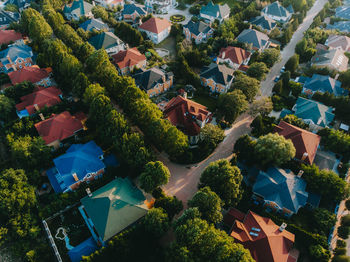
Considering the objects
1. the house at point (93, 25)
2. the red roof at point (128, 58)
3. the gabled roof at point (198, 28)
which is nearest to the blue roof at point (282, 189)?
the red roof at point (128, 58)

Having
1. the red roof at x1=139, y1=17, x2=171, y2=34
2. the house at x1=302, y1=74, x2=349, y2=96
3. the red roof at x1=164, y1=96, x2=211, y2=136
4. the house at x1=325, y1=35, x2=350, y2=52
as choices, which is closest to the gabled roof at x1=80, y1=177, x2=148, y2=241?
the red roof at x1=164, y1=96, x2=211, y2=136

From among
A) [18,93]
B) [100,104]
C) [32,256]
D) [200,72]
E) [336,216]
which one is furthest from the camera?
[200,72]

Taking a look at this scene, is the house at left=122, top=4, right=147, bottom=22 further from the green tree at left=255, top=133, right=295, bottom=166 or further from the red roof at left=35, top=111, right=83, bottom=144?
A: the green tree at left=255, top=133, right=295, bottom=166

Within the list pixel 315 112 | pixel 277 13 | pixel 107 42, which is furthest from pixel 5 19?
pixel 315 112

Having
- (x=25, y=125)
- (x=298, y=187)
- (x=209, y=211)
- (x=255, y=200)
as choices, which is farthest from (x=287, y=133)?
(x=25, y=125)

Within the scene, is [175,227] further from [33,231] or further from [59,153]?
[59,153]

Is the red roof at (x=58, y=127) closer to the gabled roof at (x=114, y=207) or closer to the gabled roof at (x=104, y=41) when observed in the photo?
the gabled roof at (x=114, y=207)

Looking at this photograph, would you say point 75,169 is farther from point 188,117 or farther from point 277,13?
point 277,13
